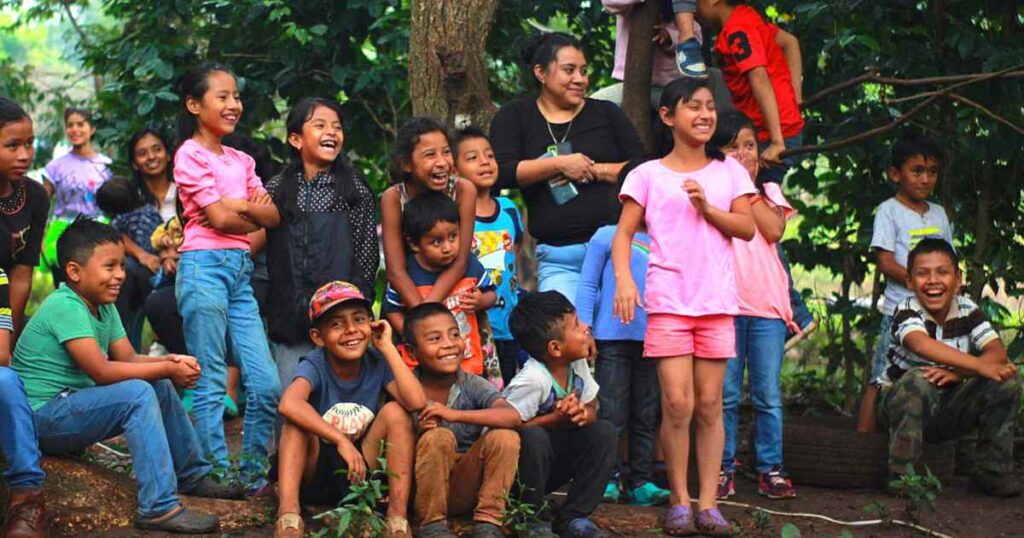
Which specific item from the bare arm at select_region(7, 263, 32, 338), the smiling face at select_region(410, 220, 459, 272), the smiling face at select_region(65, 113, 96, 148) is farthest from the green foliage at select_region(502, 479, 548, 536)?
Answer: the smiling face at select_region(65, 113, 96, 148)

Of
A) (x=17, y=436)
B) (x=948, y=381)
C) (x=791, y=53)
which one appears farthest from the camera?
(x=791, y=53)

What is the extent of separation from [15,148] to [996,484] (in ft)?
14.9

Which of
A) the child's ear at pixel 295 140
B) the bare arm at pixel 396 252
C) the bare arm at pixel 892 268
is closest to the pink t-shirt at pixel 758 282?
the bare arm at pixel 892 268

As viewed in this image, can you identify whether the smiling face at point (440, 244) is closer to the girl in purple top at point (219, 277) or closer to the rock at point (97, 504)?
the girl in purple top at point (219, 277)

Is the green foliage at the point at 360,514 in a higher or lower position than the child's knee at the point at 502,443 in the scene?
lower

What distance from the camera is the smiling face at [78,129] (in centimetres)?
939

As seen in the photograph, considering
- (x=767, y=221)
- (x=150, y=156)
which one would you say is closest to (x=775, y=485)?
(x=767, y=221)

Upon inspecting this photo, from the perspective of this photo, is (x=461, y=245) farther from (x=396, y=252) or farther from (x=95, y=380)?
(x=95, y=380)

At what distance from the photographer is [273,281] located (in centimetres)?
592

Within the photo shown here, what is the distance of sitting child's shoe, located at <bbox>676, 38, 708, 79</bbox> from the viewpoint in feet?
20.4

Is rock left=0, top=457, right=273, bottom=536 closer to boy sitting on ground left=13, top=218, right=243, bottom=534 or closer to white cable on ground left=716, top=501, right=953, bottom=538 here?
boy sitting on ground left=13, top=218, right=243, bottom=534

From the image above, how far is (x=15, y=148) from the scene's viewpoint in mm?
5238

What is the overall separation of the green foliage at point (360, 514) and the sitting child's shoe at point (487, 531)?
347mm

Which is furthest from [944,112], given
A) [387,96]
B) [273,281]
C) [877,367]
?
[273,281]
